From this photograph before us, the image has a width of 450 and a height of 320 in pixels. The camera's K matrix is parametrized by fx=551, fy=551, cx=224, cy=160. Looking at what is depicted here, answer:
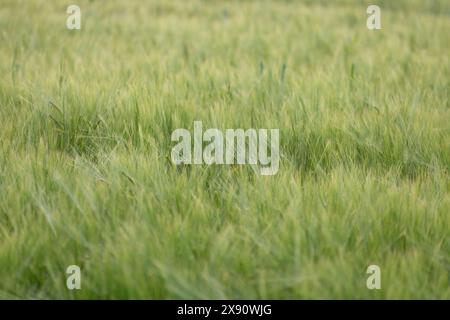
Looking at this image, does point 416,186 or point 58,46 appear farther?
point 58,46

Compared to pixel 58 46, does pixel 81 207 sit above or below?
below

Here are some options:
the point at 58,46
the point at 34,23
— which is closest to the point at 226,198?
the point at 58,46

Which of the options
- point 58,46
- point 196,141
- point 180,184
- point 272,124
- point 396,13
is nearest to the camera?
point 180,184

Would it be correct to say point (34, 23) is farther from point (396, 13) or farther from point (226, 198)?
point (396, 13)

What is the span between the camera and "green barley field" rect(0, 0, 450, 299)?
4.03 ft

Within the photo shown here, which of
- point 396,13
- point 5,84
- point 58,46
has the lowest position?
point 5,84

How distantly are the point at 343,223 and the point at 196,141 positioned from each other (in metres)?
0.63

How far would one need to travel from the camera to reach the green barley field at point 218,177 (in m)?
1.23

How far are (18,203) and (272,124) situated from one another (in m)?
0.90

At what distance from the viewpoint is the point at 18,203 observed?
1.43m

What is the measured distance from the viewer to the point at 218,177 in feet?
5.42

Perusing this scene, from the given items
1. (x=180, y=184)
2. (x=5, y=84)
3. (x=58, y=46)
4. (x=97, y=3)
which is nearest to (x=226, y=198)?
(x=180, y=184)

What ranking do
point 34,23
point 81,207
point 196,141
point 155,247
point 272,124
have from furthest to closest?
A: point 34,23 < point 272,124 < point 196,141 < point 81,207 < point 155,247

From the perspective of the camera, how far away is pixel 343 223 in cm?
135
